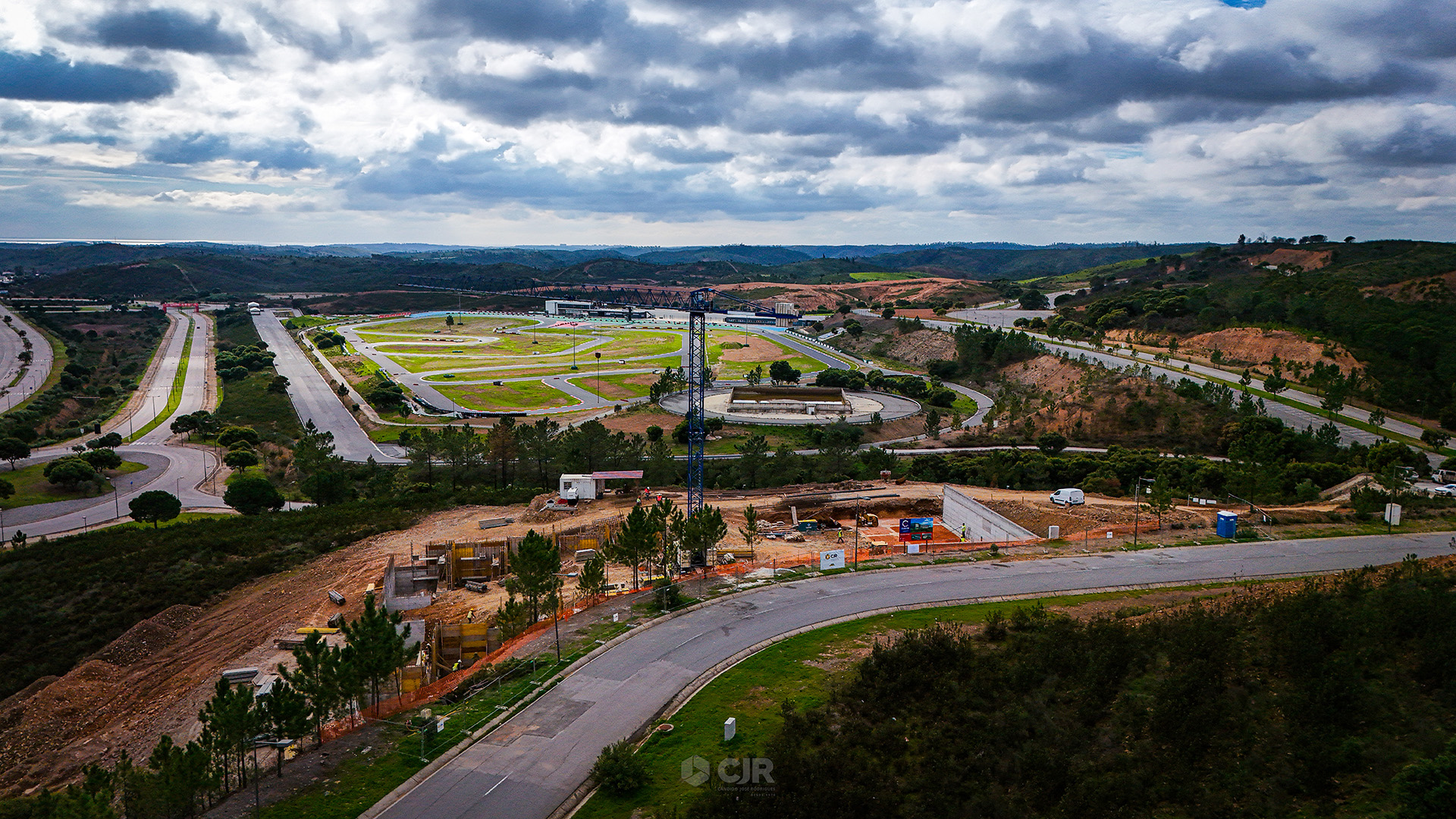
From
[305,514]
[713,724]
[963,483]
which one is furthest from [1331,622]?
[305,514]

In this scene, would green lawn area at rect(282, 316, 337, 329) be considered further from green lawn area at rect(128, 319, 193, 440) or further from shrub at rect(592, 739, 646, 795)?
shrub at rect(592, 739, 646, 795)

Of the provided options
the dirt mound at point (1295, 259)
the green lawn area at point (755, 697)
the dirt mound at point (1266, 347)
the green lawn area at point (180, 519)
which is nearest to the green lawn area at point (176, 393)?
the green lawn area at point (180, 519)

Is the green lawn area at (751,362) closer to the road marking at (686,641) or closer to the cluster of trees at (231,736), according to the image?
the road marking at (686,641)

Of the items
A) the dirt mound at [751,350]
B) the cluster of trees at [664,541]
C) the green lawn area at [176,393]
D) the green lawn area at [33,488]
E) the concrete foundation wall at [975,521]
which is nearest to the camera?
the cluster of trees at [664,541]

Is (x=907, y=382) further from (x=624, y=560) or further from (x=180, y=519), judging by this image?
(x=180, y=519)

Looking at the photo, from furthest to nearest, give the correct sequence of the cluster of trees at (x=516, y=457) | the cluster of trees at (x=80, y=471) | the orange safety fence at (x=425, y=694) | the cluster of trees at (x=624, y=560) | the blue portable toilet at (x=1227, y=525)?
the cluster of trees at (x=516, y=457)
the cluster of trees at (x=80, y=471)
the blue portable toilet at (x=1227, y=525)
the cluster of trees at (x=624, y=560)
the orange safety fence at (x=425, y=694)

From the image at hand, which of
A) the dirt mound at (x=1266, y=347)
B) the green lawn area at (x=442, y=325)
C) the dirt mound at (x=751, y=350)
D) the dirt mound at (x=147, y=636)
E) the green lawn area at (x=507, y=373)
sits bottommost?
the dirt mound at (x=147, y=636)

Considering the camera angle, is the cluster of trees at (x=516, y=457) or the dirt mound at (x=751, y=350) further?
the dirt mound at (x=751, y=350)

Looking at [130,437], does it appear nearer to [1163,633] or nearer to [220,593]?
[220,593]

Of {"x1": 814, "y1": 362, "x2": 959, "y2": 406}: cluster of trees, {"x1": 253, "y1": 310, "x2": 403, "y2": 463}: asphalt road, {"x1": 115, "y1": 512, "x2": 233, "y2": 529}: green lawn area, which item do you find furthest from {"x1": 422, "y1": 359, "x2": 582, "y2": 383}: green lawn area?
{"x1": 115, "y1": 512, "x2": 233, "y2": 529}: green lawn area
